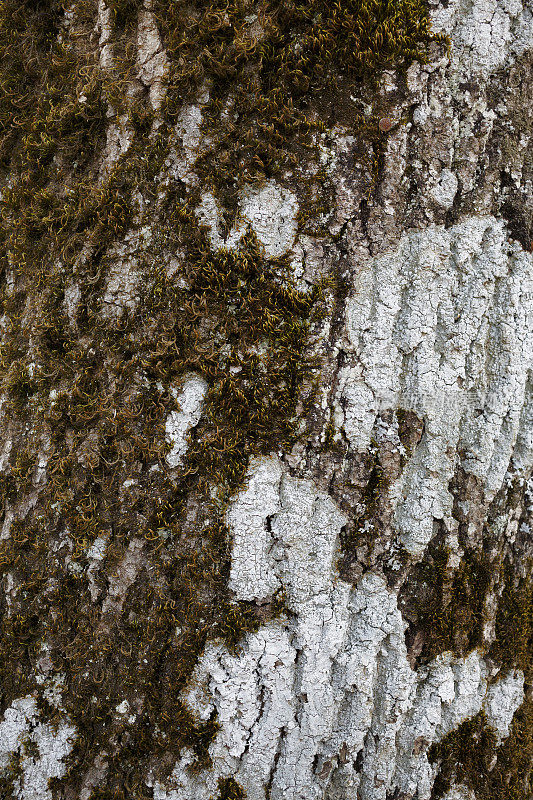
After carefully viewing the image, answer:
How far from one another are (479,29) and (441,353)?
93 cm

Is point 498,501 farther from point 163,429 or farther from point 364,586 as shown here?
point 163,429

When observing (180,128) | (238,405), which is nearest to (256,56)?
(180,128)

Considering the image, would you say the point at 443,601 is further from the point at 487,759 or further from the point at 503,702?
the point at 487,759

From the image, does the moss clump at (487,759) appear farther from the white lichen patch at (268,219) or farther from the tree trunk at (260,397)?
the white lichen patch at (268,219)

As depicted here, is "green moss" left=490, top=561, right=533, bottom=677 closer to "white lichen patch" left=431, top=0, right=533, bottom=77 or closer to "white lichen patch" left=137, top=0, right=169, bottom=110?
"white lichen patch" left=431, top=0, right=533, bottom=77

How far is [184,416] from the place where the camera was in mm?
1432

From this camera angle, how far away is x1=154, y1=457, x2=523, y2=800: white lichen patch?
1.39m

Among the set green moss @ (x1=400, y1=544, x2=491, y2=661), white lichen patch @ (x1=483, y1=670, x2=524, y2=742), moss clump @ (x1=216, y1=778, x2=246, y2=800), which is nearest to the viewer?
moss clump @ (x1=216, y1=778, x2=246, y2=800)

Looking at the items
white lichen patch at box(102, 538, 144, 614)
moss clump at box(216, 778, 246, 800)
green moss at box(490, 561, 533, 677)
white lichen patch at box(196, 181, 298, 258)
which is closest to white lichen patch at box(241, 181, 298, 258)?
white lichen patch at box(196, 181, 298, 258)

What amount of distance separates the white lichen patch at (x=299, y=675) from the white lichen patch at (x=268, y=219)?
61cm

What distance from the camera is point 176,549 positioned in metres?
1.42

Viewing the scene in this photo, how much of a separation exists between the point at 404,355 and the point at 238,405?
1.66 ft

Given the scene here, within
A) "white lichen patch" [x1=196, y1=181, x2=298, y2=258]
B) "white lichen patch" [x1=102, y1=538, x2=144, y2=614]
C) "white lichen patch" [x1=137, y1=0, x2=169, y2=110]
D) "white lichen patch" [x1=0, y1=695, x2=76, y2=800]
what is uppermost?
"white lichen patch" [x1=137, y1=0, x2=169, y2=110]

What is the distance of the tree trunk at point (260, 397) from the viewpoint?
1.40 metres
